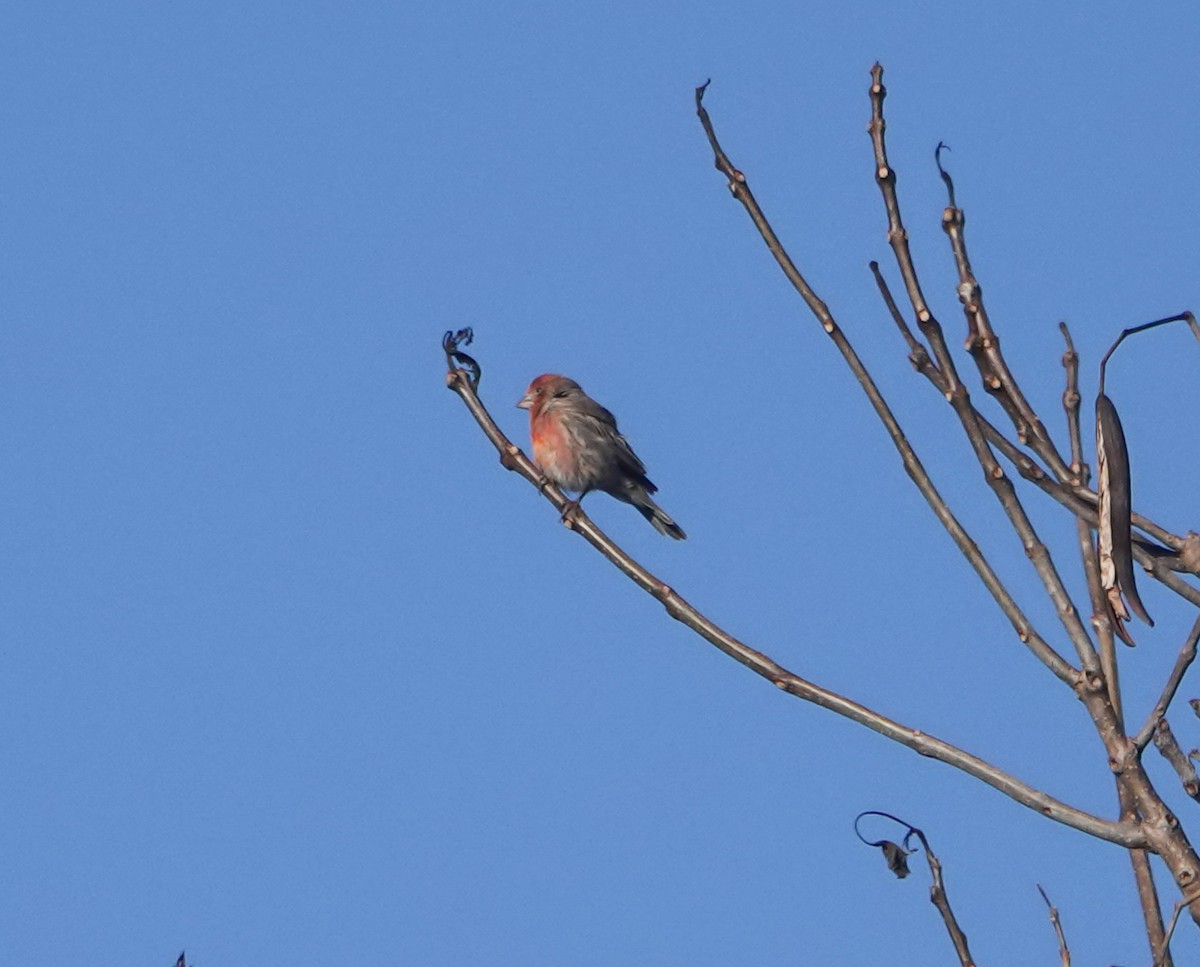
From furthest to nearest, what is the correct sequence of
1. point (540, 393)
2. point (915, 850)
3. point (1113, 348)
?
point (540, 393), point (915, 850), point (1113, 348)

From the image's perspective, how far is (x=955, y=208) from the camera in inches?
114

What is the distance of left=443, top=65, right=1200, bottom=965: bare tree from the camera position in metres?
2.49

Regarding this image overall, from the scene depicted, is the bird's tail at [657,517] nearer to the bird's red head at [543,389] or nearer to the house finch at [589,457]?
the house finch at [589,457]

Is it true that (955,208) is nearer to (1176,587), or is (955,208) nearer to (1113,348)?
(1113,348)

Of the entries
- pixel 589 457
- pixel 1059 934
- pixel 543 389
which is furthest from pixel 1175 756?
pixel 543 389

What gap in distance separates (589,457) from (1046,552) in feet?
25.9

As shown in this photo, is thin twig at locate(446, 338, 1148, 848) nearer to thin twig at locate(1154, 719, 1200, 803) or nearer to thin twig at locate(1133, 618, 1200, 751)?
thin twig at locate(1133, 618, 1200, 751)

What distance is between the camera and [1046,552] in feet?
8.66

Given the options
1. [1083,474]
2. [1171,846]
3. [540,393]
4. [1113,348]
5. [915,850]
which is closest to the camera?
[1171,846]

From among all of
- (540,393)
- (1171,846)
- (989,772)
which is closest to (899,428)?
(989,772)

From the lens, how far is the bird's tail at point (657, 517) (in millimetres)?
10625

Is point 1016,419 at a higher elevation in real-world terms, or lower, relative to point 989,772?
higher

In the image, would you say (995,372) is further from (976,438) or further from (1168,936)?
(1168,936)

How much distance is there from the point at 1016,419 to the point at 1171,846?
0.73 metres
